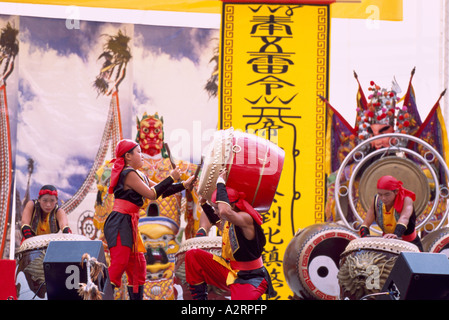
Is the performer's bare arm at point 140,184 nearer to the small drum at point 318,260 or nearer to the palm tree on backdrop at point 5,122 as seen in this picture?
the small drum at point 318,260

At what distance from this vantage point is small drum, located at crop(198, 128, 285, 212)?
444 centimetres

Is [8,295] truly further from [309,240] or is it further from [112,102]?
[112,102]

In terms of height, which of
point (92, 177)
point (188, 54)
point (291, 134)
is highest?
point (188, 54)

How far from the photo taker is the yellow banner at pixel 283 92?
22.0 ft

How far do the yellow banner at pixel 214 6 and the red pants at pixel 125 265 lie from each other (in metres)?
3.10

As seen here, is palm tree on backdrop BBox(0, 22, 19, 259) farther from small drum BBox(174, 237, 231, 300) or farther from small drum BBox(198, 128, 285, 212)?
small drum BBox(198, 128, 285, 212)

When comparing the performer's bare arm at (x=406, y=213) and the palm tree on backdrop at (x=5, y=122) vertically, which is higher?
the palm tree on backdrop at (x=5, y=122)

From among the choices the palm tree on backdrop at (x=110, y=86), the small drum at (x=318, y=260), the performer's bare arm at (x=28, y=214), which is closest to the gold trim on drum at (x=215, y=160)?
the small drum at (x=318, y=260)

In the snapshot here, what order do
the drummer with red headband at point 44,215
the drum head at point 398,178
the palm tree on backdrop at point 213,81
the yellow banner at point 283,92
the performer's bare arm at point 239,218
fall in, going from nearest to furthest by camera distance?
1. the performer's bare arm at point 239,218
2. the drummer with red headband at point 44,215
3. the drum head at point 398,178
4. the yellow banner at point 283,92
5. the palm tree on backdrop at point 213,81

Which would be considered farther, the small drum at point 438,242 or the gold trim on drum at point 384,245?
the small drum at point 438,242

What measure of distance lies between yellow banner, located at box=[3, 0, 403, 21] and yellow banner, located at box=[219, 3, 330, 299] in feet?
0.87

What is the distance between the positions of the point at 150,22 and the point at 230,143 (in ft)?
10.9

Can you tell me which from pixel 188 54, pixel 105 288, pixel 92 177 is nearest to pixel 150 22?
pixel 188 54

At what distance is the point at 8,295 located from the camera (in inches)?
171
